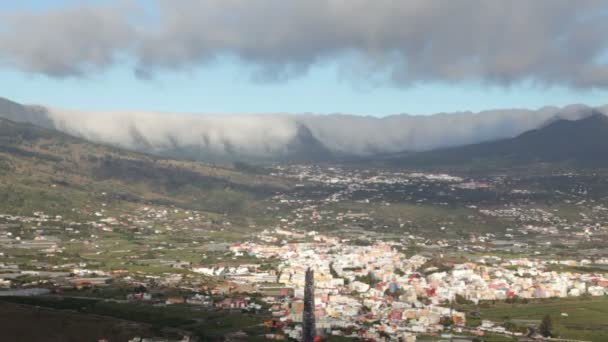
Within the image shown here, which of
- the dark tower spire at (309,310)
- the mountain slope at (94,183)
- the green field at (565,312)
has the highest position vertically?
the mountain slope at (94,183)

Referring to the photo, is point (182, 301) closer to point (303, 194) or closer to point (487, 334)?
point (487, 334)

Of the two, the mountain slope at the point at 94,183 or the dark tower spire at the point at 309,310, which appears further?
the mountain slope at the point at 94,183

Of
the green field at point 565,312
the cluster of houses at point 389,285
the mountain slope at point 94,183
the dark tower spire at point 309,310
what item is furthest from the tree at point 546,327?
the mountain slope at point 94,183

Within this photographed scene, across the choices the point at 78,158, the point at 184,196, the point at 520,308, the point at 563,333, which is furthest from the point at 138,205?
the point at 563,333

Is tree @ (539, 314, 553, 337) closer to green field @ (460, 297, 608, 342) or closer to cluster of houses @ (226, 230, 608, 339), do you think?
green field @ (460, 297, 608, 342)

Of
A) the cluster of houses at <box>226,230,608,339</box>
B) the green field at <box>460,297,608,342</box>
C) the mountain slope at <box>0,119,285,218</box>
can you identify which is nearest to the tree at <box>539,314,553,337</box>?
the green field at <box>460,297,608,342</box>

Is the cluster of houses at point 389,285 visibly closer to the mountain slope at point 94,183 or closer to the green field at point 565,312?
the green field at point 565,312
